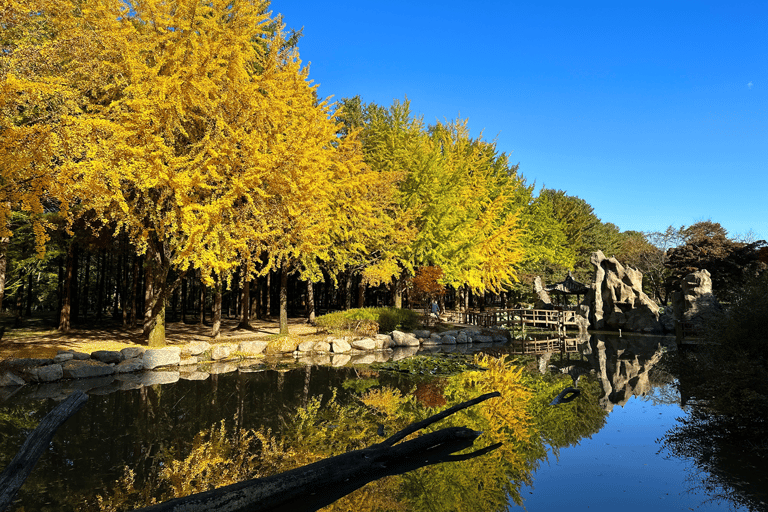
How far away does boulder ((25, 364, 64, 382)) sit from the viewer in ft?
36.0

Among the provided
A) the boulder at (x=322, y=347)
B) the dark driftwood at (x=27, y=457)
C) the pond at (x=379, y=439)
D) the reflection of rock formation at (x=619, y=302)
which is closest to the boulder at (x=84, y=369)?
the pond at (x=379, y=439)

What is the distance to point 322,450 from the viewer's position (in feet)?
19.9

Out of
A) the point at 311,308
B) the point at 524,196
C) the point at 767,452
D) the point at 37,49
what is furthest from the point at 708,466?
the point at 524,196

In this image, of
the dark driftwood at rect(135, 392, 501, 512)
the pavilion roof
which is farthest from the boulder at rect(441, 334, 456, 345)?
the dark driftwood at rect(135, 392, 501, 512)

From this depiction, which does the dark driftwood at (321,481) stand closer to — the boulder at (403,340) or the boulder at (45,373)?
the boulder at (45,373)

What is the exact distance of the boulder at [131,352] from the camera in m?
12.9

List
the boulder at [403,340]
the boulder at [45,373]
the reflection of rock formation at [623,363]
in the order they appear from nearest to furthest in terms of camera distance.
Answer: the boulder at [45,373], the reflection of rock formation at [623,363], the boulder at [403,340]

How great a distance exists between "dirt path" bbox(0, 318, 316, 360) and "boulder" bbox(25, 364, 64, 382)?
1.05 metres

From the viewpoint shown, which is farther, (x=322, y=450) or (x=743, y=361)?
(x=743, y=361)

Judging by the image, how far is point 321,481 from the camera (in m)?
4.16

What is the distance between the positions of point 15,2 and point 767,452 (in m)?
14.9

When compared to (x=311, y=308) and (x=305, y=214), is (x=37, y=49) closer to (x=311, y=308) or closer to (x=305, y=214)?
(x=305, y=214)

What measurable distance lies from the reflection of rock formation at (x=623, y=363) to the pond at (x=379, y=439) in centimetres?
13

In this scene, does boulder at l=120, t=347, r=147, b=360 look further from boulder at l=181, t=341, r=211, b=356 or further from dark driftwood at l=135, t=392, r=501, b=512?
dark driftwood at l=135, t=392, r=501, b=512
